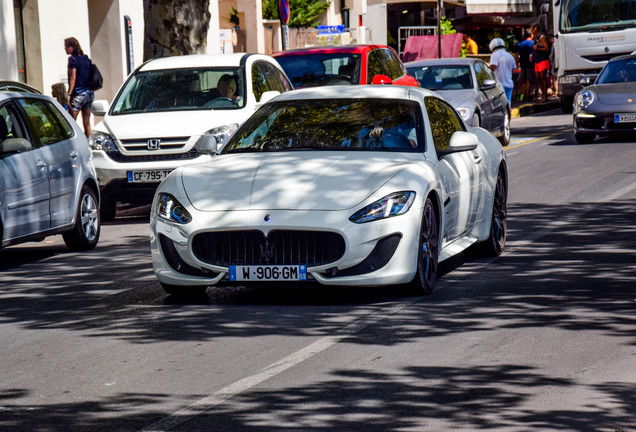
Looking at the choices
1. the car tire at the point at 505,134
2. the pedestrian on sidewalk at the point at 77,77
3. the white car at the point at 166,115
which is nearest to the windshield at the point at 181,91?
the white car at the point at 166,115

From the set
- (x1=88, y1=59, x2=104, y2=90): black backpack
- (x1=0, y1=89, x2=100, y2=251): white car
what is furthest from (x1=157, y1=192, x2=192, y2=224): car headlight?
(x1=88, y1=59, x2=104, y2=90): black backpack

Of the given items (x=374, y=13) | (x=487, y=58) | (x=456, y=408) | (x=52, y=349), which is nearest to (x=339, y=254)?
(x=52, y=349)

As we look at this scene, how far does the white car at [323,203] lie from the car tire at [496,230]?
85 centimetres

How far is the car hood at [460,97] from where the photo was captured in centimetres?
2180

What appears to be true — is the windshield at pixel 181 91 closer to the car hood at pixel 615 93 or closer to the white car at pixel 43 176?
the white car at pixel 43 176

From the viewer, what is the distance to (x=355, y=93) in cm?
1020

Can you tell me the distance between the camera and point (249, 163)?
9.30 metres

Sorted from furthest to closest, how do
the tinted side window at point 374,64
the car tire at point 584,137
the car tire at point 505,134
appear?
the car tire at point 505,134 < the car tire at point 584,137 < the tinted side window at point 374,64

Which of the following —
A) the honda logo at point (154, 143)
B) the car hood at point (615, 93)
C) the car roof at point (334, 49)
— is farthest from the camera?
the car hood at point (615, 93)

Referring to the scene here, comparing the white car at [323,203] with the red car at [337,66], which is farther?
the red car at [337,66]

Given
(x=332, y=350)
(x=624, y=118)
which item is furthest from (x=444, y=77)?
(x=332, y=350)

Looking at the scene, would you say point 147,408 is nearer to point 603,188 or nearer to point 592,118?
point 603,188

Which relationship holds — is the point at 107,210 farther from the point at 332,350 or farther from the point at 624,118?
the point at 624,118

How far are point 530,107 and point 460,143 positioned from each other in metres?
24.3
